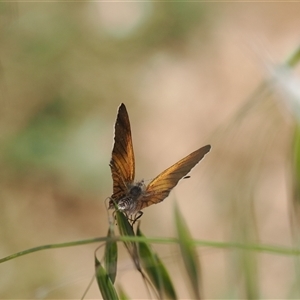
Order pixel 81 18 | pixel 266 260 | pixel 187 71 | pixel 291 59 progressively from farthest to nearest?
pixel 187 71 < pixel 81 18 < pixel 266 260 < pixel 291 59

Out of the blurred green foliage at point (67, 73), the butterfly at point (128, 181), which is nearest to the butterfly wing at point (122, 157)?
the butterfly at point (128, 181)

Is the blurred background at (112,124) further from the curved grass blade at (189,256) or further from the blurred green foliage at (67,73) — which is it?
the curved grass blade at (189,256)

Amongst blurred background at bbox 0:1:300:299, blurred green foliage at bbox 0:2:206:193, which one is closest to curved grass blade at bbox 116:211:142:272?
blurred background at bbox 0:1:300:299

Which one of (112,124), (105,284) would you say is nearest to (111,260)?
(105,284)

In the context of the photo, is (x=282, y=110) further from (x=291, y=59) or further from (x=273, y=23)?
(x=273, y=23)

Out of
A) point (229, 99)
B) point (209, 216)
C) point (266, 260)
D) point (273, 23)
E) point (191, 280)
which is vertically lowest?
point (191, 280)

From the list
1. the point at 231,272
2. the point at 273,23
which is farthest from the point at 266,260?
the point at 231,272
